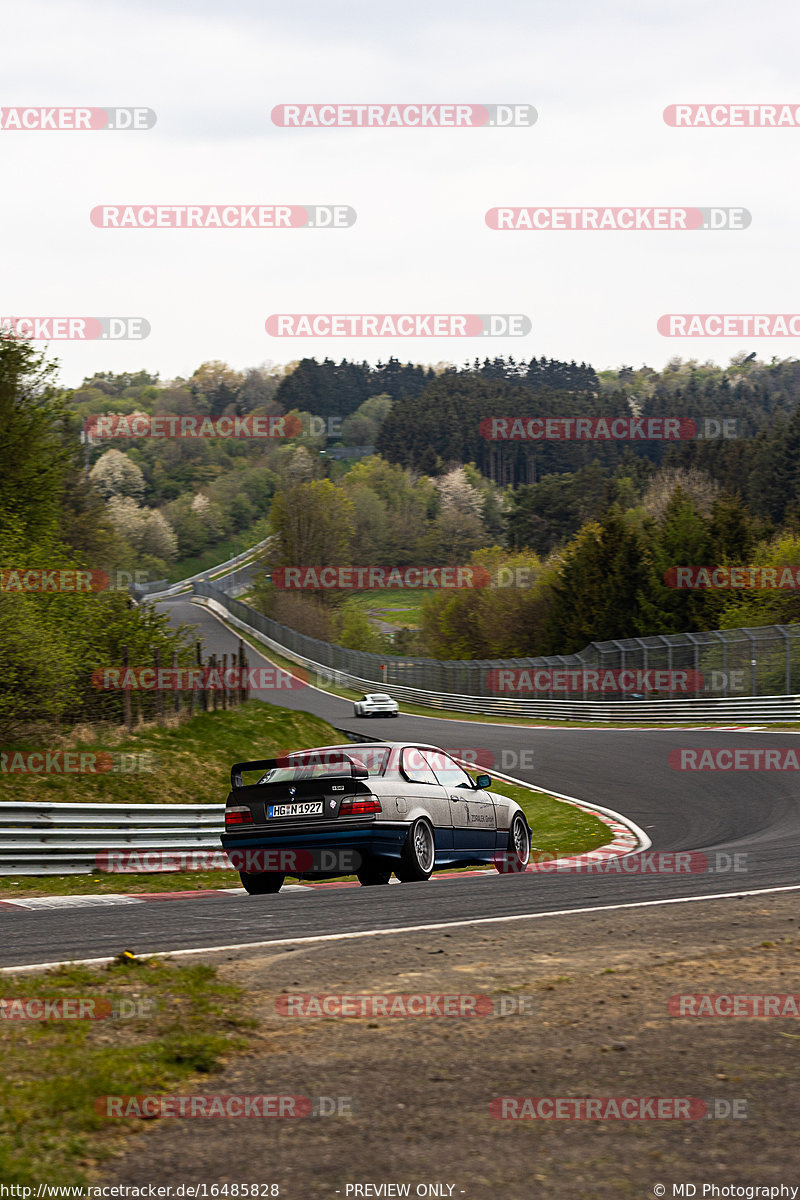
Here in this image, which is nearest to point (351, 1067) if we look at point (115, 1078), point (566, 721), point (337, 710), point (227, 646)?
point (115, 1078)

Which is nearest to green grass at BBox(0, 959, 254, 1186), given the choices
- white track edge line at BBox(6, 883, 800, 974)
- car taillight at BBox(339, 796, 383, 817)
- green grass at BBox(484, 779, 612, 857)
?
white track edge line at BBox(6, 883, 800, 974)

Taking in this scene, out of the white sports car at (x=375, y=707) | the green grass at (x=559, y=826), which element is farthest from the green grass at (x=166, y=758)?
the white sports car at (x=375, y=707)

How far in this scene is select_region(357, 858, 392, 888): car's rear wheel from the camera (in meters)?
11.3

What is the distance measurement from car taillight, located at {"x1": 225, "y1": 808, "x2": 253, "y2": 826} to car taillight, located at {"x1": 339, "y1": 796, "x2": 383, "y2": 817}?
0.98 meters

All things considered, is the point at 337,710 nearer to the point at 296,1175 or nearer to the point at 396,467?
the point at 296,1175

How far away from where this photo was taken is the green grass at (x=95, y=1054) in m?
3.85

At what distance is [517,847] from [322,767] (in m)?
3.37

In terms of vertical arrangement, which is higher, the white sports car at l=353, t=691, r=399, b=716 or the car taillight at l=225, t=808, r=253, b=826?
the car taillight at l=225, t=808, r=253, b=826

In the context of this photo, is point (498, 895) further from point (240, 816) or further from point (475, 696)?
point (475, 696)

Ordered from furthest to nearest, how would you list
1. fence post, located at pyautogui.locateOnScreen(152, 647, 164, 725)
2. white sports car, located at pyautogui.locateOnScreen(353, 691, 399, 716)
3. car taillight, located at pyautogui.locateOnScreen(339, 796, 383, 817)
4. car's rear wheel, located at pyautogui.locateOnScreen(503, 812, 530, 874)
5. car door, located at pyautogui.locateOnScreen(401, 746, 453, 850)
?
white sports car, located at pyautogui.locateOnScreen(353, 691, 399, 716) < fence post, located at pyautogui.locateOnScreen(152, 647, 164, 725) < car's rear wheel, located at pyautogui.locateOnScreen(503, 812, 530, 874) < car door, located at pyautogui.locateOnScreen(401, 746, 453, 850) < car taillight, located at pyautogui.locateOnScreen(339, 796, 383, 817)

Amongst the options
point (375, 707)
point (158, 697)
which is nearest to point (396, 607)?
point (375, 707)

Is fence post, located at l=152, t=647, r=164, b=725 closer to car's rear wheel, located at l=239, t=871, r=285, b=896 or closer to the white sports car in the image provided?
car's rear wheel, located at l=239, t=871, r=285, b=896

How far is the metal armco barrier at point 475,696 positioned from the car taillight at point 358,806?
23327 mm

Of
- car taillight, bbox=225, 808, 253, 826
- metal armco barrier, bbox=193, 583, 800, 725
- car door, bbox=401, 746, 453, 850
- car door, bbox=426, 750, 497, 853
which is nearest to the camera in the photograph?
car taillight, bbox=225, 808, 253, 826
